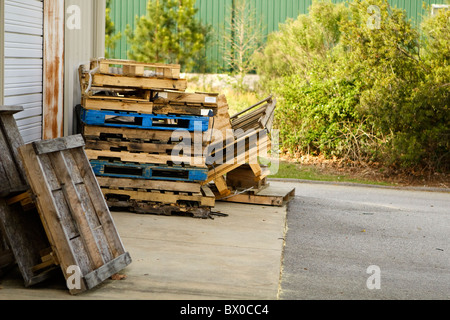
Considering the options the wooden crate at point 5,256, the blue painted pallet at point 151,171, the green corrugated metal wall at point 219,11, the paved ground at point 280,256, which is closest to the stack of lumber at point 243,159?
the paved ground at point 280,256

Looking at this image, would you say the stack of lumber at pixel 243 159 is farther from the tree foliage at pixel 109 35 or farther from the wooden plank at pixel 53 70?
the tree foliage at pixel 109 35

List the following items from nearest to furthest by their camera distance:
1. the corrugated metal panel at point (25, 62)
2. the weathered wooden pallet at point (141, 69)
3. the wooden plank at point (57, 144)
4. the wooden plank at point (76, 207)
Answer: the wooden plank at point (57, 144)
the wooden plank at point (76, 207)
the corrugated metal panel at point (25, 62)
the weathered wooden pallet at point (141, 69)

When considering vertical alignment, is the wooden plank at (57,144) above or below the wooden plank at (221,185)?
above

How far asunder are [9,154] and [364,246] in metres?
4.31

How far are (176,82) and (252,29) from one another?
17489 millimetres

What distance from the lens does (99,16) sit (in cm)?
1123

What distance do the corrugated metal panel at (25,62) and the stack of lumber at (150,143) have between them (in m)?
0.66

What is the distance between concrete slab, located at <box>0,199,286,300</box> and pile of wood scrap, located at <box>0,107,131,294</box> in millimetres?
165

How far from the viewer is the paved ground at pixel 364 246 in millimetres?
5953

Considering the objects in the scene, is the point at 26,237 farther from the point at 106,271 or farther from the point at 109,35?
the point at 109,35

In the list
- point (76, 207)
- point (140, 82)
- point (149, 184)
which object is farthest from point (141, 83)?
point (76, 207)

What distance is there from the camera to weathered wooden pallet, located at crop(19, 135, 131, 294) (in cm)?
522

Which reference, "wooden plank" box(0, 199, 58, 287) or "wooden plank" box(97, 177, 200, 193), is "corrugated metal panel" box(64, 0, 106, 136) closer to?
"wooden plank" box(97, 177, 200, 193)
